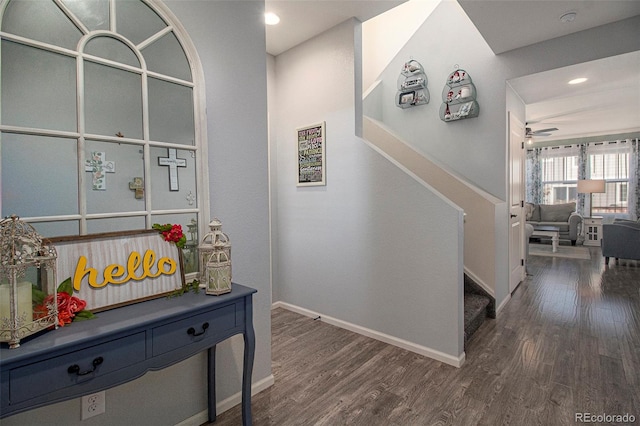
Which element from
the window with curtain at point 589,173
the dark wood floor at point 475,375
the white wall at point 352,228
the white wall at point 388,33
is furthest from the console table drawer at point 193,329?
the window with curtain at point 589,173

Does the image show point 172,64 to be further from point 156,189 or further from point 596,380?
point 596,380

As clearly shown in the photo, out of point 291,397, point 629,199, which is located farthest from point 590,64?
point 629,199

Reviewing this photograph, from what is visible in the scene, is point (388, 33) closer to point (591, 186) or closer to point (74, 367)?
point (74, 367)

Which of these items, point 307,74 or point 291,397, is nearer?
point 291,397

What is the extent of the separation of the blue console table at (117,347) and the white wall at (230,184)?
372 millimetres

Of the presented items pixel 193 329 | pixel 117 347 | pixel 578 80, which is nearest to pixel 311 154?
pixel 193 329

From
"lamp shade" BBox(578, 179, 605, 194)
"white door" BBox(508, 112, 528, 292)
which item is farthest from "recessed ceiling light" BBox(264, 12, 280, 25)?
"lamp shade" BBox(578, 179, 605, 194)

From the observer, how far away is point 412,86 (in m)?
4.14

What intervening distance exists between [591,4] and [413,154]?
184 centimetres

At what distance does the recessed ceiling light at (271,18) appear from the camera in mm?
2719

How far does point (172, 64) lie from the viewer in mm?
1650

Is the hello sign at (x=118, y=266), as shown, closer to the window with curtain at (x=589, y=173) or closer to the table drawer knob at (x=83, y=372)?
the table drawer knob at (x=83, y=372)

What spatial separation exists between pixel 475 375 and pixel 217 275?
75.8 inches

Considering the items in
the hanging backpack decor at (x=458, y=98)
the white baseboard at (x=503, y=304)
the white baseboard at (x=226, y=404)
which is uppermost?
the hanging backpack decor at (x=458, y=98)
